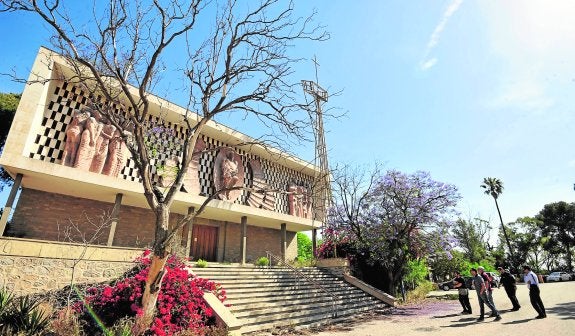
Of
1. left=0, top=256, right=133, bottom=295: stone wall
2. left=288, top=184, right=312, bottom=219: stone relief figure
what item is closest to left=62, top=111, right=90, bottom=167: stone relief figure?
left=0, top=256, right=133, bottom=295: stone wall

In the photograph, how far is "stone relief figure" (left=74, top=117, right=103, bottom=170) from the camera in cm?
1064

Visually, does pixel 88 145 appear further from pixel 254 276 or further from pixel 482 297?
pixel 482 297

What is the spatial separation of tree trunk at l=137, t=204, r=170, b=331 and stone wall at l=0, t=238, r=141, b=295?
2574 millimetres

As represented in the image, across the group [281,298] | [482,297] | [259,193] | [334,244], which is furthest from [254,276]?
[482,297]

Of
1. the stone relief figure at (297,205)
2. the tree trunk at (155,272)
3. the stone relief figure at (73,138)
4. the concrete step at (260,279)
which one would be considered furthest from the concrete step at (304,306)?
the stone relief figure at (297,205)

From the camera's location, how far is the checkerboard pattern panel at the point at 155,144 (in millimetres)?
10477

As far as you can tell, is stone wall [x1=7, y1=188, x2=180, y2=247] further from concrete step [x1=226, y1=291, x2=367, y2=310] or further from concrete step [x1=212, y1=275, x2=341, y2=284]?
concrete step [x1=226, y1=291, x2=367, y2=310]

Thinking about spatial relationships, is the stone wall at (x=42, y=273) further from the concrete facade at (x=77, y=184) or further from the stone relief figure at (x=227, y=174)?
the stone relief figure at (x=227, y=174)

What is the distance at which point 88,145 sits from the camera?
35.7 ft

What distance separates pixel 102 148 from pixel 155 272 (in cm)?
773

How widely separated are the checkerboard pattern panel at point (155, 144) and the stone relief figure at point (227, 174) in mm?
263

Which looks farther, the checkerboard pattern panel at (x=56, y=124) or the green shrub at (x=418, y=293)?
the green shrub at (x=418, y=293)

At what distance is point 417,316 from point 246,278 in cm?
575

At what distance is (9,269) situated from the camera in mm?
7383
